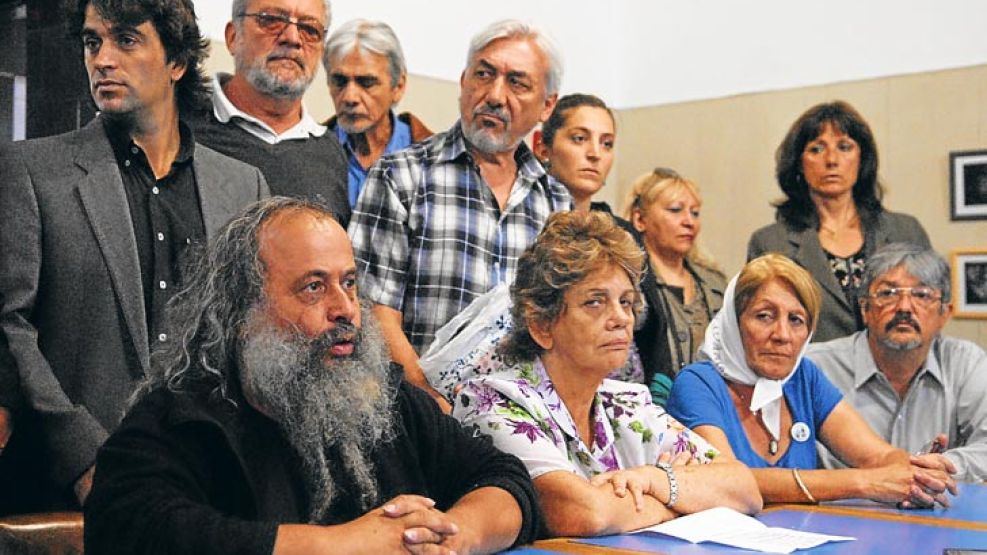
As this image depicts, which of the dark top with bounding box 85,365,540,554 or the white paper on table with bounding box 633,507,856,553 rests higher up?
the dark top with bounding box 85,365,540,554

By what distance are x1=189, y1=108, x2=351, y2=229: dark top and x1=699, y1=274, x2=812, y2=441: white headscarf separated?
1.04 metres

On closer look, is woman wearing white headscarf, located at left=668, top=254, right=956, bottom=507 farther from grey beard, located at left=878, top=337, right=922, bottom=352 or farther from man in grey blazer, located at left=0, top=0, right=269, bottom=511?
man in grey blazer, located at left=0, top=0, right=269, bottom=511

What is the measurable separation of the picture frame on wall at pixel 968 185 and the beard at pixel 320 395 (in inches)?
163

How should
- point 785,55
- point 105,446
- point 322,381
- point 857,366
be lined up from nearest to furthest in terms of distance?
point 105,446 → point 322,381 → point 857,366 → point 785,55

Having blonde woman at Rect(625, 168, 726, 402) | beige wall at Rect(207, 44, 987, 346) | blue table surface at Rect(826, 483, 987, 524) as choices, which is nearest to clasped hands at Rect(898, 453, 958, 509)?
blue table surface at Rect(826, 483, 987, 524)

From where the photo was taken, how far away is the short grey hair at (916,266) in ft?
13.0

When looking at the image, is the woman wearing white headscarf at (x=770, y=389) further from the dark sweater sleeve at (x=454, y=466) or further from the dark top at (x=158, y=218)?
the dark top at (x=158, y=218)

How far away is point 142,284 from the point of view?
2.66 meters

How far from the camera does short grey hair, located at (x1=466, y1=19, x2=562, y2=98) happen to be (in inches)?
133

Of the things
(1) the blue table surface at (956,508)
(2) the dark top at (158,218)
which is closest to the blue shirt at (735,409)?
(1) the blue table surface at (956,508)

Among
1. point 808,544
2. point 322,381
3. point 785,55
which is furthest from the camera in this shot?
point 785,55

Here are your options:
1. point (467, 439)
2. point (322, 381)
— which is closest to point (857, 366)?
point (467, 439)

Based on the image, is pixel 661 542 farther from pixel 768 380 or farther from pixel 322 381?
pixel 768 380

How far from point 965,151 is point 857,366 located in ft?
7.15
